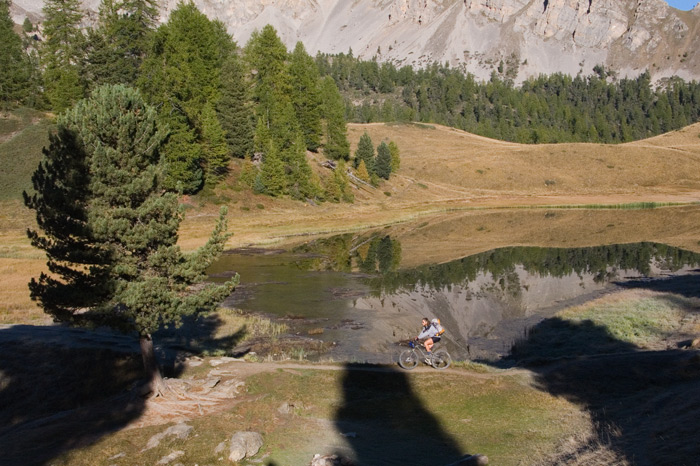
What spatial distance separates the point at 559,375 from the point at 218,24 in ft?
278

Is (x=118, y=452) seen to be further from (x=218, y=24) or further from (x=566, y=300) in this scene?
(x=218, y=24)

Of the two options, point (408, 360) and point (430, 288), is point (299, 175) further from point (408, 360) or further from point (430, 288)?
point (408, 360)

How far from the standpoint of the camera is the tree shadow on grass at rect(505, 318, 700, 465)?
11.9 metres

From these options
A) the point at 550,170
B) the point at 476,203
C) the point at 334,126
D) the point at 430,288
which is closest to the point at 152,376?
the point at 430,288

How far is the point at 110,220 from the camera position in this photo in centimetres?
1678

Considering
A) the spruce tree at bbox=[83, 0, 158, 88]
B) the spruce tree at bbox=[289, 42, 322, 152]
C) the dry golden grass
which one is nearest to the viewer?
the dry golden grass

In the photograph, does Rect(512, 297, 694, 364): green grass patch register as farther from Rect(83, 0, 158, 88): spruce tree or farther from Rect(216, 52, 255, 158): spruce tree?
Rect(83, 0, 158, 88): spruce tree

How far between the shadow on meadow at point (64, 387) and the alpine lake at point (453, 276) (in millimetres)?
8333

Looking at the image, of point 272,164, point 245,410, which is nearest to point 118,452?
point 245,410

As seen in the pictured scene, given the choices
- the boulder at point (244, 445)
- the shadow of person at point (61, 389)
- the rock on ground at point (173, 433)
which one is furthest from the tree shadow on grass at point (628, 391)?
the shadow of person at point (61, 389)

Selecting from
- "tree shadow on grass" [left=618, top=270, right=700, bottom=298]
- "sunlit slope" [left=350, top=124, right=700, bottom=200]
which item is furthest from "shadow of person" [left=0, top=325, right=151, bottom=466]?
"sunlit slope" [left=350, top=124, right=700, bottom=200]

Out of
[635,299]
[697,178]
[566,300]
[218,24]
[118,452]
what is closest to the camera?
[118,452]

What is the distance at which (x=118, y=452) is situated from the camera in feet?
46.5

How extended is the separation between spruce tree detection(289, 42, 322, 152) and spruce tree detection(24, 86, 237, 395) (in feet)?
237
